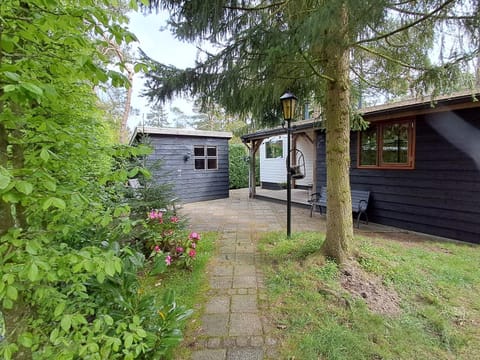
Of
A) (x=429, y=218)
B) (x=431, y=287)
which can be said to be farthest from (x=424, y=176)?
(x=431, y=287)

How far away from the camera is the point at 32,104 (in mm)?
1212

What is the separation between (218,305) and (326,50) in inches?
108

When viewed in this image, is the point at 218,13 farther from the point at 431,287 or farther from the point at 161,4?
the point at 431,287

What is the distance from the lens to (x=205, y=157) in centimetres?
884

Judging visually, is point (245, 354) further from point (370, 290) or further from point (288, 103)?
point (288, 103)

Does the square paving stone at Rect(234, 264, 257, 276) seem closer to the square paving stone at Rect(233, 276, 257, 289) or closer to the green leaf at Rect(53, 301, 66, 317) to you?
the square paving stone at Rect(233, 276, 257, 289)

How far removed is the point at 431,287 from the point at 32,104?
3.59 m

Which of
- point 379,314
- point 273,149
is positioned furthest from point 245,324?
point 273,149

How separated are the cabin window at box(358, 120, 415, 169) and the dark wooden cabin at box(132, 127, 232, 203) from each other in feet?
15.9

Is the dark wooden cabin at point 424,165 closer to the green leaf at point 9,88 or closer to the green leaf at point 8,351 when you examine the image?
the green leaf at point 9,88

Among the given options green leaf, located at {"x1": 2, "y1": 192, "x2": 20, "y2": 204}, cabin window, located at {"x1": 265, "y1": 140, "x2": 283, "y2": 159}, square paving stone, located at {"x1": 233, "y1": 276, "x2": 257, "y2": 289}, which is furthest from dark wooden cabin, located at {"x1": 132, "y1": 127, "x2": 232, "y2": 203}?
green leaf, located at {"x1": 2, "y1": 192, "x2": 20, "y2": 204}

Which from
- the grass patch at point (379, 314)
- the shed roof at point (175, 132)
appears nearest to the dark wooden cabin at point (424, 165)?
the grass patch at point (379, 314)

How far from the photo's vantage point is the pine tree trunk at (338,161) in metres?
2.99

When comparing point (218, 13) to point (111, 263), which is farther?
point (218, 13)
